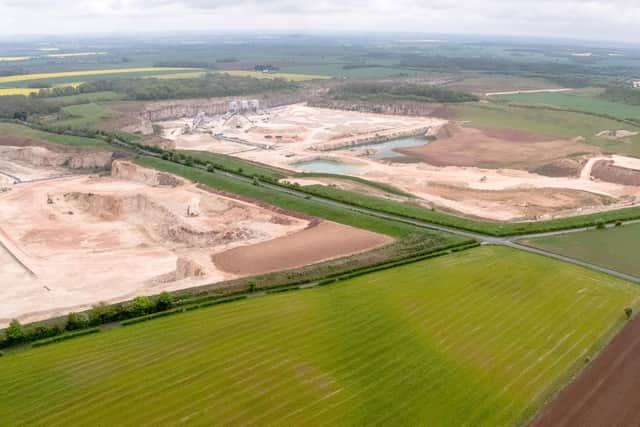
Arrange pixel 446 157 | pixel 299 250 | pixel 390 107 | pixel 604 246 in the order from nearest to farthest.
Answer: pixel 604 246, pixel 299 250, pixel 446 157, pixel 390 107

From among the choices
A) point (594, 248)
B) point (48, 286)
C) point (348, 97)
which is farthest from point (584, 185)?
point (348, 97)

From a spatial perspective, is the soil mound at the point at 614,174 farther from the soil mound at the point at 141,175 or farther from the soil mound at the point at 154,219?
the soil mound at the point at 141,175

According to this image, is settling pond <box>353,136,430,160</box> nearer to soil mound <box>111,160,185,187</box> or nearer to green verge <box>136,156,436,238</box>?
green verge <box>136,156,436,238</box>

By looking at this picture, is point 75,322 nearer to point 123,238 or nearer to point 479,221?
point 123,238

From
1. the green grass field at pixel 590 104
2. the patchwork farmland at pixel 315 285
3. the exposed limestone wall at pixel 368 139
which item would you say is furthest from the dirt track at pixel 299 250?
the green grass field at pixel 590 104

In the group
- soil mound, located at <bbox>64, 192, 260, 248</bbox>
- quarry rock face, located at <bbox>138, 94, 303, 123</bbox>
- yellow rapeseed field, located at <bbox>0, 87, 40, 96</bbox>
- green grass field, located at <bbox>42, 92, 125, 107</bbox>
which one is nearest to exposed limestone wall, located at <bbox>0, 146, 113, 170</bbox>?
soil mound, located at <bbox>64, 192, 260, 248</bbox>

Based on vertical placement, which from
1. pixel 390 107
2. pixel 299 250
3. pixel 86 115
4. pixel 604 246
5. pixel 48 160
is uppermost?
pixel 390 107

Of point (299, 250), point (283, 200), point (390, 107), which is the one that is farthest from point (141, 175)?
point (390, 107)

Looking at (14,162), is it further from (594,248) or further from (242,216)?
(594,248)
